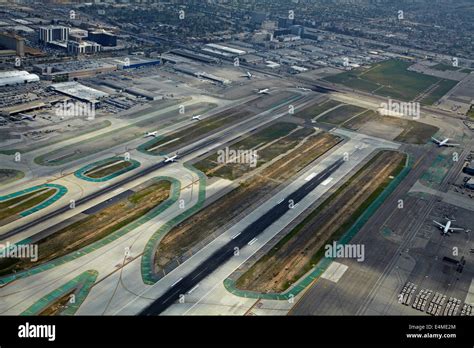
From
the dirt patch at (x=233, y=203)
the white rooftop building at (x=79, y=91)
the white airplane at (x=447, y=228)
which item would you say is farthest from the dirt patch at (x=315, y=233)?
the white rooftop building at (x=79, y=91)

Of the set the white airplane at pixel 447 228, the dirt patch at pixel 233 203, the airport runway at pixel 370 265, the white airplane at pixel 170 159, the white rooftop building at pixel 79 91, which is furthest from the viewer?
the white rooftop building at pixel 79 91

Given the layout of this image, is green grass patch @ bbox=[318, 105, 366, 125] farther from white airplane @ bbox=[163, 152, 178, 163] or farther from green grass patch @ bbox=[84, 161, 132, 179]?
green grass patch @ bbox=[84, 161, 132, 179]

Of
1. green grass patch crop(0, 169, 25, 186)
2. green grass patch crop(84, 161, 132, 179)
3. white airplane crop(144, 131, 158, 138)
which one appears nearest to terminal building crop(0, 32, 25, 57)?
white airplane crop(144, 131, 158, 138)

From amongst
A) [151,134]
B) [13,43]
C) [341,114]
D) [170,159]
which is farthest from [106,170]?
[13,43]

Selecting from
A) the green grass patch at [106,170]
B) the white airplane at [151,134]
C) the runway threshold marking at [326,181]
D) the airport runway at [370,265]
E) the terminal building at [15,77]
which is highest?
the terminal building at [15,77]

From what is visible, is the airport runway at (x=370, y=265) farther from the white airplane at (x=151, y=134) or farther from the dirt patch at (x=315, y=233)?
the white airplane at (x=151, y=134)

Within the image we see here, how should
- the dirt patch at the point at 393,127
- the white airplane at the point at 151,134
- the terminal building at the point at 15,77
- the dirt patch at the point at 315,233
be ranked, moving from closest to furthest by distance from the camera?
the dirt patch at the point at 315,233 → the white airplane at the point at 151,134 → the dirt patch at the point at 393,127 → the terminal building at the point at 15,77

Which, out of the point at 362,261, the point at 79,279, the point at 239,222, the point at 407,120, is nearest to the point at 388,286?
the point at 362,261

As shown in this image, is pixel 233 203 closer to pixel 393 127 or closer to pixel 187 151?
pixel 187 151
